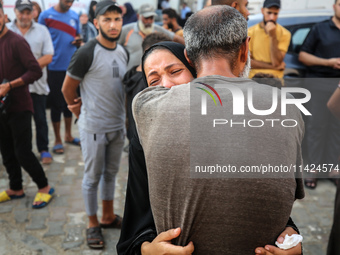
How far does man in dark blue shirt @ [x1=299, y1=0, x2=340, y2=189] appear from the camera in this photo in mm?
4797

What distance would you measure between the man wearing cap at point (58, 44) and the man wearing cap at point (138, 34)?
1189mm

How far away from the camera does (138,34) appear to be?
514 cm

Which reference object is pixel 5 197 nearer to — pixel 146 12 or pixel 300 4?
pixel 146 12

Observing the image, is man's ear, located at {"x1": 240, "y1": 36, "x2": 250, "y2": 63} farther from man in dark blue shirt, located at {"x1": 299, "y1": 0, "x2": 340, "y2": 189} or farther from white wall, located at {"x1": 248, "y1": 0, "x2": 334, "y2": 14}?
white wall, located at {"x1": 248, "y1": 0, "x2": 334, "y2": 14}

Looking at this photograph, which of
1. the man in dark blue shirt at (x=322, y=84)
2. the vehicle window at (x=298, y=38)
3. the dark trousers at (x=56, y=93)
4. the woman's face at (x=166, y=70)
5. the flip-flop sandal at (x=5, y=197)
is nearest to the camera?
the woman's face at (x=166, y=70)

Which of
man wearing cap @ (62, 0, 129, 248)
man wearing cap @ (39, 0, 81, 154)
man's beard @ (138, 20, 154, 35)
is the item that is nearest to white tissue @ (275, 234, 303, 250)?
man wearing cap @ (62, 0, 129, 248)

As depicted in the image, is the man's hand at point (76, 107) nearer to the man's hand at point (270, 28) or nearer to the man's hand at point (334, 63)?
the man's hand at point (270, 28)

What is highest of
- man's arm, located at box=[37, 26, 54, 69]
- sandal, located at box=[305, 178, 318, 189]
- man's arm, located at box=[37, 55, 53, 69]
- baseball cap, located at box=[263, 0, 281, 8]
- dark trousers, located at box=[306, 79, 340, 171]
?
baseball cap, located at box=[263, 0, 281, 8]

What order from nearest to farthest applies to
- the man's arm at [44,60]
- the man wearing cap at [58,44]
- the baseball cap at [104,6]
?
1. the baseball cap at [104,6]
2. the man's arm at [44,60]
3. the man wearing cap at [58,44]

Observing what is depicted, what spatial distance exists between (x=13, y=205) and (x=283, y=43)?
12.9 feet

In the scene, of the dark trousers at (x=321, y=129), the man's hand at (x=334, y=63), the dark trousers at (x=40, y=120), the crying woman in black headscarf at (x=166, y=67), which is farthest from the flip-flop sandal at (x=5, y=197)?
the man's hand at (x=334, y=63)

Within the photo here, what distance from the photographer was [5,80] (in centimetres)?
394

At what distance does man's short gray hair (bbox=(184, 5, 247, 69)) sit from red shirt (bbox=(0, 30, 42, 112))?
2990 millimetres

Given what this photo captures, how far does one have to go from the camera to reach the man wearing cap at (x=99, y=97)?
3.42 m
